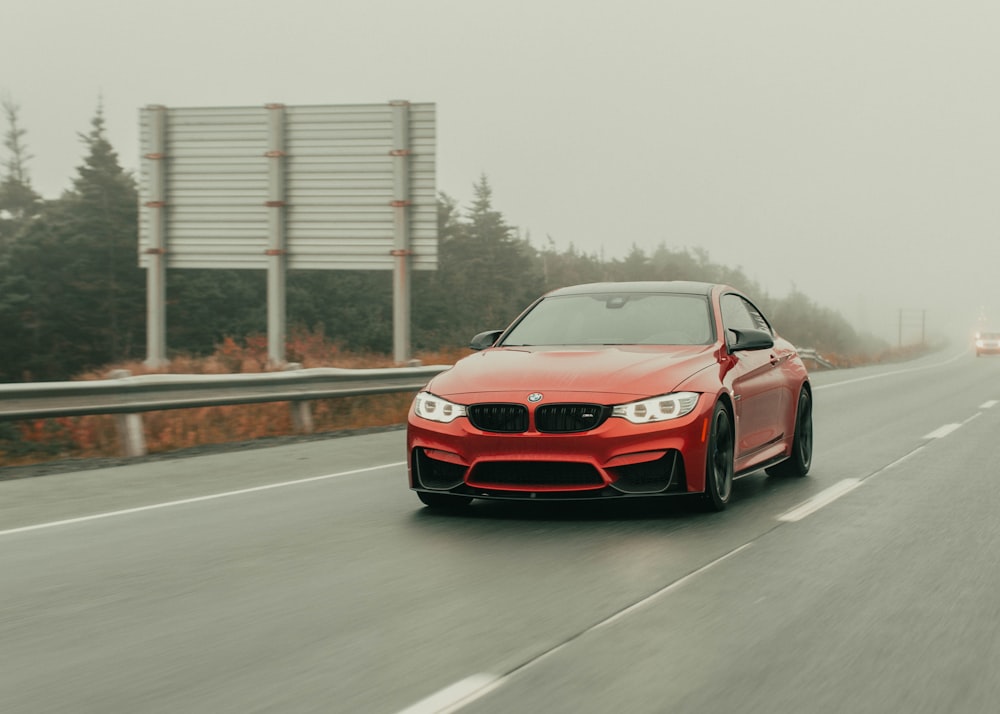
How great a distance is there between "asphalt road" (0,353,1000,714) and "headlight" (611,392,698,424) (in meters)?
0.66

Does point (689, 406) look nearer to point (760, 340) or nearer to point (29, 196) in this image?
point (760, 340)

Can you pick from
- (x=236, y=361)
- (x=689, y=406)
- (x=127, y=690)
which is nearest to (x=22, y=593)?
(x=127, y=690)

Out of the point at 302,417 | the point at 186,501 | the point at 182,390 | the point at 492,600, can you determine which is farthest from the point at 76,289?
the point at 492,600

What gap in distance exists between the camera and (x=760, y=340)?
28.1 ft

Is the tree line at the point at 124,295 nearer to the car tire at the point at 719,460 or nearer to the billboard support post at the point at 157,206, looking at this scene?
the billboard support post at the point at 157,206

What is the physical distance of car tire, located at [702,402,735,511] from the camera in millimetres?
7680

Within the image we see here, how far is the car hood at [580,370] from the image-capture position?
24.4 ft

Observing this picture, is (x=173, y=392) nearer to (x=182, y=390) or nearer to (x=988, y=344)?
(x=182, y=390)

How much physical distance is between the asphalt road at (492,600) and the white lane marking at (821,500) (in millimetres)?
38

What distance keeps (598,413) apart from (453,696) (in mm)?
3475

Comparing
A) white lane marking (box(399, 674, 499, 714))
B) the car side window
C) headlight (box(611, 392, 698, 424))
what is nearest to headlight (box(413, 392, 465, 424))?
headlight (box(611, 392, 698, 424))

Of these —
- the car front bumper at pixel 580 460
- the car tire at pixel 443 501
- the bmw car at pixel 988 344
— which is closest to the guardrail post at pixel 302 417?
the car tire at pixel 443 501

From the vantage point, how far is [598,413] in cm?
729

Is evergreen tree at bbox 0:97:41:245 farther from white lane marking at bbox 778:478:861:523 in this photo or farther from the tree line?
white lane marking at bbox 778:478:861:523
